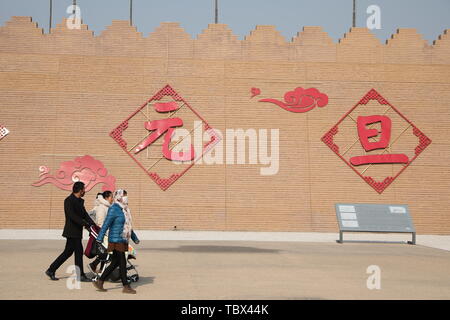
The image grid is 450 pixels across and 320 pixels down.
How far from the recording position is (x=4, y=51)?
24.1m

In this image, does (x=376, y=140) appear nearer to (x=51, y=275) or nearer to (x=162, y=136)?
(x=162, y=136)

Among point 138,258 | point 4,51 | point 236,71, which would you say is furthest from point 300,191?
point 4,51

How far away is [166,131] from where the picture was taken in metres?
24.1

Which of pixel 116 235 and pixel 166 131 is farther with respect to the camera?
pixel 166 131

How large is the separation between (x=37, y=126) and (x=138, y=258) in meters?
12.0

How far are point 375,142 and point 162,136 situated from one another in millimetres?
9040

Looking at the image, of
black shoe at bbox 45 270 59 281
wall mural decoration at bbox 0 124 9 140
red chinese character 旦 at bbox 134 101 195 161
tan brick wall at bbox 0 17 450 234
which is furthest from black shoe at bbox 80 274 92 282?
wall mural decoration at bbox 0 124 9 140

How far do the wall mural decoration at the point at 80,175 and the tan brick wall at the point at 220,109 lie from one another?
0.84 ft

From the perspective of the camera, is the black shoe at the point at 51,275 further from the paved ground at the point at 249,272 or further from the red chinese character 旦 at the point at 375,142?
the red chinese character 旦 at the point at 375,142

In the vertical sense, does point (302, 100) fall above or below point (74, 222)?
above

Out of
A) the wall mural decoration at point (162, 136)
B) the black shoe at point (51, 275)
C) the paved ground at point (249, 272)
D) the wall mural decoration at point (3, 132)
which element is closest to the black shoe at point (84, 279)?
the paved ground at point (249, 272)

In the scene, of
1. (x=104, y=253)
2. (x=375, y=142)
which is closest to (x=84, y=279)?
(x=104, y=253)

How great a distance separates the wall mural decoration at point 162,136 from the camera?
78.3 ft

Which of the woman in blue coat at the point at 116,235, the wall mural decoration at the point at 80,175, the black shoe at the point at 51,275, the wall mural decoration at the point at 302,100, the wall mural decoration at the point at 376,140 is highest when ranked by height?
the wall mural decoration at the point at 302,100
